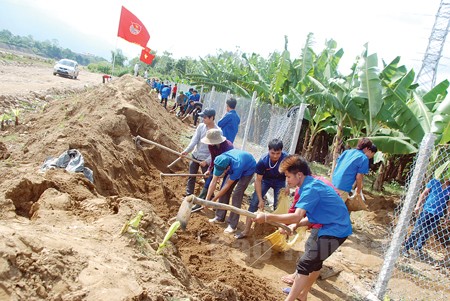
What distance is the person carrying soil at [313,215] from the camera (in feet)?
12.5

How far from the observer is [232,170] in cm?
569

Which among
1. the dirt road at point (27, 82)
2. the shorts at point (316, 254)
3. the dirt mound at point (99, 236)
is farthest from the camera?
the dirt road at point (27, 82)

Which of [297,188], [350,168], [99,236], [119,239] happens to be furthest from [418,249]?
[99,236]

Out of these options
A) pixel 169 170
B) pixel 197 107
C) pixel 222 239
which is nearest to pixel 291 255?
pixel 222 239

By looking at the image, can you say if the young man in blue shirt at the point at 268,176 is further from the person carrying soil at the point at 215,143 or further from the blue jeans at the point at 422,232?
the blue jeans at the point at 422,232

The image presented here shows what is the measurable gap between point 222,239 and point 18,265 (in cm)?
380

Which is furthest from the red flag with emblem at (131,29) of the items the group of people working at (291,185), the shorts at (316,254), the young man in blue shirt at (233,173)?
the shorts at (316,254)

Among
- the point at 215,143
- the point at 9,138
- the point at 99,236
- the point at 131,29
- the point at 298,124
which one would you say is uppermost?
the point at 131,29

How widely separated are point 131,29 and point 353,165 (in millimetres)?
15273

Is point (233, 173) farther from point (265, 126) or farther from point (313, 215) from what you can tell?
point (265, 126)

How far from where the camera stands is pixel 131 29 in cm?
1838

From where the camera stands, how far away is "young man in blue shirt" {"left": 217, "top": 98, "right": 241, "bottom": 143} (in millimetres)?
8016

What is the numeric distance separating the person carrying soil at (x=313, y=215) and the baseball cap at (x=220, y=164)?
1703mm

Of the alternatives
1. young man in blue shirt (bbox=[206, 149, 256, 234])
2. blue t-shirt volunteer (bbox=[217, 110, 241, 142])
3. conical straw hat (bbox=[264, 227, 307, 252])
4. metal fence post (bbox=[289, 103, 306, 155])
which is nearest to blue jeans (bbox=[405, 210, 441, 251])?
conical straw hat (bbox=[264, 227, 307, 252])
